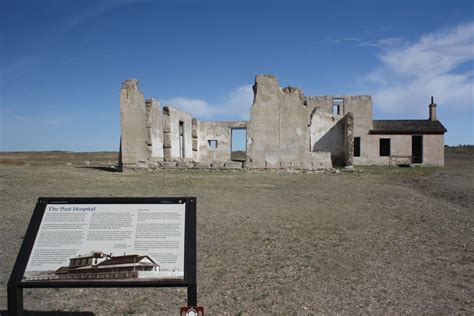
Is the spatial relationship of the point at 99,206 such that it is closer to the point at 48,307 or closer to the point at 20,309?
the point at 20,309

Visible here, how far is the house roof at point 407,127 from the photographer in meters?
29.6

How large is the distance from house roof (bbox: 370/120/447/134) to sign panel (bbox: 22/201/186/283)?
29.2 metres

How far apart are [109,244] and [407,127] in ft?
99.3

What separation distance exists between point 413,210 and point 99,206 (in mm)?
8027

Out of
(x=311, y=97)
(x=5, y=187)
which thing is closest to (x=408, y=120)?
(x=311, y=97)

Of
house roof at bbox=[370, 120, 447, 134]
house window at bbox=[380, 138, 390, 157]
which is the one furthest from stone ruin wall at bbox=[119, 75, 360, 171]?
house window at bbox=[380, 138, 390, 157]

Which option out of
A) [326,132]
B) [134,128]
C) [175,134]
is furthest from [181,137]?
[326,132]

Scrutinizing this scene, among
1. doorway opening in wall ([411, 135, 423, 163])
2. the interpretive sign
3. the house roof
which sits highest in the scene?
the house roof

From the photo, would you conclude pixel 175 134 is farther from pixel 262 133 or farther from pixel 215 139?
pixel 215 139

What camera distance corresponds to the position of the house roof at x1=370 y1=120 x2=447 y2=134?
29.6 metres

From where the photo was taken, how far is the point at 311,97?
33062 mm

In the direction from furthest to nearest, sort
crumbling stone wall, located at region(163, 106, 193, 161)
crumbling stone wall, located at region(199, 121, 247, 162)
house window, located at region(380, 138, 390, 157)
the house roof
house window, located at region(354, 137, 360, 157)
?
1. house window, located at region(380, 138, 390, 157)
2. house window, located at region(354, 137, 360, 157)
3. crumbling stone wall, located at region(199, 121, 247, 162)
4. the house roof
5. crumbling stone wall, located at region(163, 106, 193, 161)

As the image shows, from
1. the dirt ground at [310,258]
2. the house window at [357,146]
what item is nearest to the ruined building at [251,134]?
the house window at [357,146]

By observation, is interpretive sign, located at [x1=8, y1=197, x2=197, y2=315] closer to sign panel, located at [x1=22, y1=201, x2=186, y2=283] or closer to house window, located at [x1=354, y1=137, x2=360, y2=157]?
sign panel, located at [x1=22, y1=201, x2=186, y2=283]
